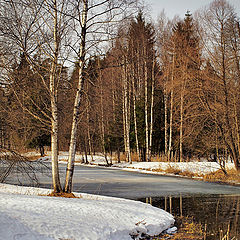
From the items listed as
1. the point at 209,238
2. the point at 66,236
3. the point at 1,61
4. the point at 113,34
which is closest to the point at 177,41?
the point at 113,34

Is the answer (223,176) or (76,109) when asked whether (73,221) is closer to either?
(76,109)

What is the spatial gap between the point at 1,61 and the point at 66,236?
20.5 feet

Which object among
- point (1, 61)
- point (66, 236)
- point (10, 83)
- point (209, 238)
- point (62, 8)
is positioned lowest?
point (209, 238)

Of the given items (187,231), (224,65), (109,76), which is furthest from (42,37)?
(109,76)

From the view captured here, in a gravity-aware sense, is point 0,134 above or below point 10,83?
below

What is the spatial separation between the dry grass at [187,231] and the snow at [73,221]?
250mm

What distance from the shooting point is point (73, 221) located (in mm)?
5973

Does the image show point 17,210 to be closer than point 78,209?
Yes

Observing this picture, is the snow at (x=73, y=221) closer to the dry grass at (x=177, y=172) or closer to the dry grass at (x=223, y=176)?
the dry grass at (x=223, y=176)

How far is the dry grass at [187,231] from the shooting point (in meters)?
6.91

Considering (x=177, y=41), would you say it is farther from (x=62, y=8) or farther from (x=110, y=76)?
(x=62, y=8)

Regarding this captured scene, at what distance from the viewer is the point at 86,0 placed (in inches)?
400

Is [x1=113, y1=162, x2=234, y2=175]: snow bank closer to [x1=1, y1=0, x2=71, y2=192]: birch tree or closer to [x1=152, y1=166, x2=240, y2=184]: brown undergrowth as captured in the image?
[x1=152, y1=166, x2=240, y2=184]: brown undergrowth

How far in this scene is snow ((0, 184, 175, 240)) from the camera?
512cm
